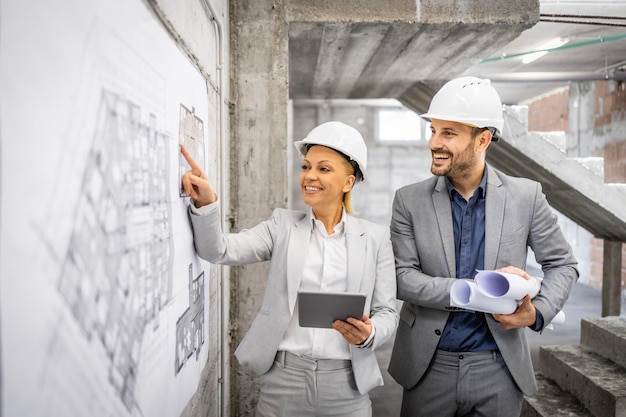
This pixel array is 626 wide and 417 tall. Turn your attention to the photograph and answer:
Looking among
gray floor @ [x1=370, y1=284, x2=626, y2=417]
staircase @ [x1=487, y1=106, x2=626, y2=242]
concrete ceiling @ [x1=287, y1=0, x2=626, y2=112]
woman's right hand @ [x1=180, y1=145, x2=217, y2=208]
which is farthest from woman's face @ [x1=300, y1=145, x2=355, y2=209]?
staircase @ [x1=487, y1=106, x2=626, y2=242]

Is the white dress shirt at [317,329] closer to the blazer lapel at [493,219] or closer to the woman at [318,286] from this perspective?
the woman at [318,286]

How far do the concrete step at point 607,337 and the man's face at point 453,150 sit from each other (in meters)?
2.56

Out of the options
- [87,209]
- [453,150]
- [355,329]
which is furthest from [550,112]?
[87,209]

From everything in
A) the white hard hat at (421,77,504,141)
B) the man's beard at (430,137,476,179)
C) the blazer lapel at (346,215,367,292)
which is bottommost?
the blazer lapel at (346,215,367,292)

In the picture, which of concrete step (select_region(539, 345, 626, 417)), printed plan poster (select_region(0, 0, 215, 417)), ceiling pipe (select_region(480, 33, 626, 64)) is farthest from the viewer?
ceiling pipe (select_region(480, 33, 626, 64))

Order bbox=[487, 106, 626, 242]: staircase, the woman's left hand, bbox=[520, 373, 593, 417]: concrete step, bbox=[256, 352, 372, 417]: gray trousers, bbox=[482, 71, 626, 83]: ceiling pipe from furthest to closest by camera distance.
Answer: bbox=[482, 71, 626, 83]: ceiling pipe, bbox=[487, 106, 626, 242]: staircase, bbox=[520, 373, 593, 417]: concrete step, bbox=[256, 352, 372, 417]: gray trousers, the woman's left hand

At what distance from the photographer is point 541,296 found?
2045mm

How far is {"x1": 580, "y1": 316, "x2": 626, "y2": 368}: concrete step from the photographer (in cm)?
366

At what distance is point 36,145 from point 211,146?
1.57 metres

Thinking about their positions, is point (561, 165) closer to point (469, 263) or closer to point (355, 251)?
point (469, 263)

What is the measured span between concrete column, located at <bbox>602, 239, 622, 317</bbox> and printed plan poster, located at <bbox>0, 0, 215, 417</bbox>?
620 centimetres

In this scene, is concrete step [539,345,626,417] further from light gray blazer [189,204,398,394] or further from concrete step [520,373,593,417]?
light gray blazer [189,204,398,394]

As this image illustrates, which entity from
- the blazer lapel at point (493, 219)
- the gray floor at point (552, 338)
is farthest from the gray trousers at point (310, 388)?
the gray floor at point (552, 338)

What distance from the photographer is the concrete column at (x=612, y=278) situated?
601cm
